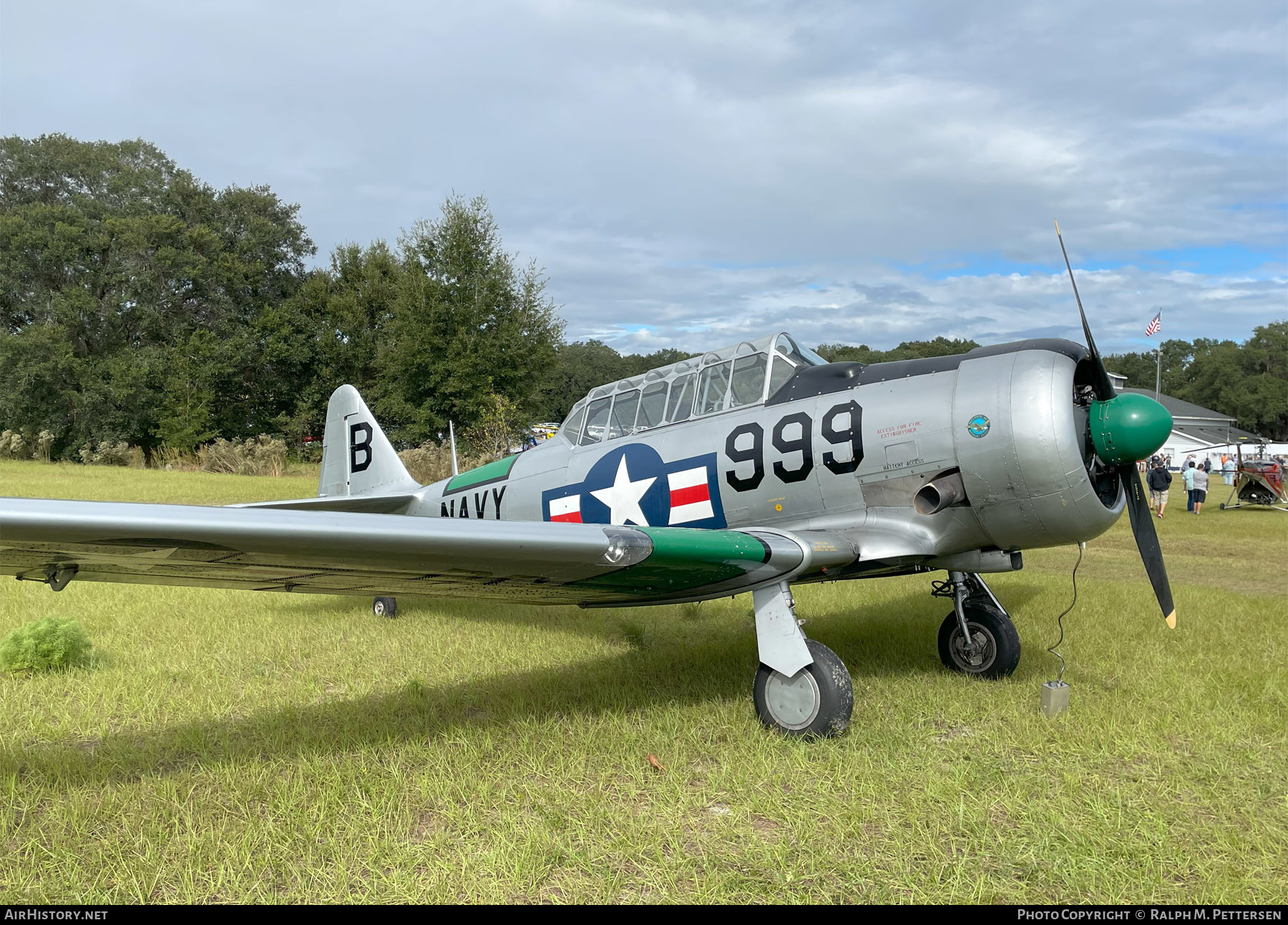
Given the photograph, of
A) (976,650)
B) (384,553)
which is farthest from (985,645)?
(384,553)

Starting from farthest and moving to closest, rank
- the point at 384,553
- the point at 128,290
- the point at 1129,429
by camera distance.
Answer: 1. the point at 128,290
2. the point at 1129,429
3. the point at 384,553

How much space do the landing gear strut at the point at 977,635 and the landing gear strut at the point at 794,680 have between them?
1.73m

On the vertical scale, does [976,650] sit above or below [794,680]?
below

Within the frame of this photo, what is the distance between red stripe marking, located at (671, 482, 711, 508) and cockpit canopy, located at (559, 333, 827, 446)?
0.53m

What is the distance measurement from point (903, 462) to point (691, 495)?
145 centimetres

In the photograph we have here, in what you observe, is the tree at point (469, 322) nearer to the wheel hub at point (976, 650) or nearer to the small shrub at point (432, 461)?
the small shrub at point (432, 461)

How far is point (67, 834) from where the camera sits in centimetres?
317

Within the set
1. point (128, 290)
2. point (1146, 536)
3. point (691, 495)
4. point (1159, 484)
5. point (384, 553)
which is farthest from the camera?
point (128, 290)

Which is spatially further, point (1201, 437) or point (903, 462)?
point (1201, 437)

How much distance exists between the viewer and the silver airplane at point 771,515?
3049mm

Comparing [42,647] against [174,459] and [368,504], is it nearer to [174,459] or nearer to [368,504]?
[368,504]

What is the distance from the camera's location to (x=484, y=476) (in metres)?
7.13

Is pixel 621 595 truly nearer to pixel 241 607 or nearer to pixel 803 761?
pixel 803 761

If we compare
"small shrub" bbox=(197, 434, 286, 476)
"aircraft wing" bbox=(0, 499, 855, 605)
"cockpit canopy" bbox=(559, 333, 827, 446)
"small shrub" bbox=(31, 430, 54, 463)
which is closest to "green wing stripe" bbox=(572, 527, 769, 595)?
"aircraft wing" bbox=(0, 499, 855, 605)
